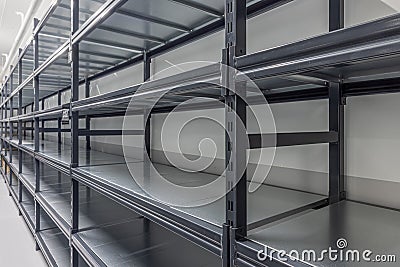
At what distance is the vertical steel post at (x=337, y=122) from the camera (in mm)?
1101

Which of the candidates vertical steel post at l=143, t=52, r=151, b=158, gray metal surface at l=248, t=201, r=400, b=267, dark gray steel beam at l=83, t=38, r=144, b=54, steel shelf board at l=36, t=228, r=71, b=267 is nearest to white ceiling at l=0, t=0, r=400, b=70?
dark gray steel beam at l=83, t=38, r=144, b=54

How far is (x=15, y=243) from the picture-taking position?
2727mm

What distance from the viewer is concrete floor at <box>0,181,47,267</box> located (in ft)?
7.63

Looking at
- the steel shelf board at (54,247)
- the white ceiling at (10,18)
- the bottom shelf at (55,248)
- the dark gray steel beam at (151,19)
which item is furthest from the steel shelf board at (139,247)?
the white ceiling at (10,18)

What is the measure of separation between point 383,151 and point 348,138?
127mm

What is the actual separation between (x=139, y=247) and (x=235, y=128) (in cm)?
129

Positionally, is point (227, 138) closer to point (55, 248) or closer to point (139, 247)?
point (139, 247)

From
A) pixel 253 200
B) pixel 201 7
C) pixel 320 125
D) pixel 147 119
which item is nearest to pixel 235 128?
pixel 253 200

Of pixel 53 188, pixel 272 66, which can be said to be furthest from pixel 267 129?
pixel 53 188

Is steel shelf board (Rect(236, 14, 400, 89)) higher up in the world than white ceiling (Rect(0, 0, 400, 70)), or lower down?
lower down

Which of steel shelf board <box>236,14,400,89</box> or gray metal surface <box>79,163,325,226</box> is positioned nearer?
steel shelf board <box>236,14,400,89</box>

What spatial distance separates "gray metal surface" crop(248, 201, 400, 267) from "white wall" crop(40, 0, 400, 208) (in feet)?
0.40

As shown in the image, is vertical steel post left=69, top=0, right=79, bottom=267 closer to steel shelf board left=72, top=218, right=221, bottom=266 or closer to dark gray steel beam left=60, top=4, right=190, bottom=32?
steel shelf board left=72, top=218, right=221, bottom=266

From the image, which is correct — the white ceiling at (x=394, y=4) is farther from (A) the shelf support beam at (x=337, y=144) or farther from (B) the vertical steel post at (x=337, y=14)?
(A) the shelf support beam at (x=337, y=144)
